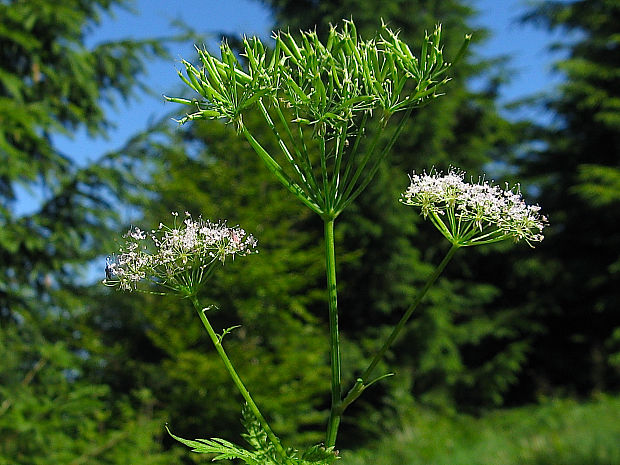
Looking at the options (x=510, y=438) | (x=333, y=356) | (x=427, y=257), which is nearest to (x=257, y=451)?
(x=333, y=356)

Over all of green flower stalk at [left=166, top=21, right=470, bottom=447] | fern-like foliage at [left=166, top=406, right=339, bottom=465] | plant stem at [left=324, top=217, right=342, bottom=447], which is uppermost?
green flower stalk at [left=166, top=21, right=470, bottom=447]

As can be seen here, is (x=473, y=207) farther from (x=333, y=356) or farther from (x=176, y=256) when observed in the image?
(x=176, y=256)

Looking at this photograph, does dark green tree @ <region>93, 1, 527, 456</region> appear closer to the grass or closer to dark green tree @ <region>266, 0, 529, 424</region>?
dark green tree @ <region>266, 0, 529, 424</region>

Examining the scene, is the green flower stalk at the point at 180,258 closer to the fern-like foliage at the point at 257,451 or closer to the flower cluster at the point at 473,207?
the fern-like foliage at the point at 257,451

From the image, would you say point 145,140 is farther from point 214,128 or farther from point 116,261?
point 116,261

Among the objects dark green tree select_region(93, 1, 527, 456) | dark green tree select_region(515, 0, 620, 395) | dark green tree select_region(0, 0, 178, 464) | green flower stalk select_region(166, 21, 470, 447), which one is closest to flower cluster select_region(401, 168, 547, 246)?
green flower stalk select_region(166, 21, 470, 447)

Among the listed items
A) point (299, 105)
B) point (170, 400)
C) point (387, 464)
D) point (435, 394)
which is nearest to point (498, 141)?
point (435, 394)
